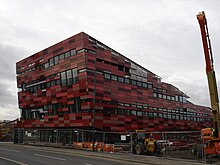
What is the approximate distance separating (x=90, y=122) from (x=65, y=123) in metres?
7.10

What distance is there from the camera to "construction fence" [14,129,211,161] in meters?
25.7

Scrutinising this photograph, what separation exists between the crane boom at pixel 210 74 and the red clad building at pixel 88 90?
75.3 ft

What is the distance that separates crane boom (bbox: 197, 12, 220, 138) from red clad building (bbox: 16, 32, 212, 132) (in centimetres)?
2296

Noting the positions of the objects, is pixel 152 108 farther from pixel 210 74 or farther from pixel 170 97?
pixel 210 74

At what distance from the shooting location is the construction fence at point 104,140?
25703 millimetres

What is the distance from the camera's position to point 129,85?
55625mm

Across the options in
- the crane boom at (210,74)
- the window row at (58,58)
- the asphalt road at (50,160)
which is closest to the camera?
the asphalt road at (50,160)

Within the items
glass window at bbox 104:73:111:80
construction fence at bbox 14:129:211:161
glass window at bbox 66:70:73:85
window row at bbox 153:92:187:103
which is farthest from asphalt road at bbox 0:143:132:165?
window row at bbox 153:92:187:103

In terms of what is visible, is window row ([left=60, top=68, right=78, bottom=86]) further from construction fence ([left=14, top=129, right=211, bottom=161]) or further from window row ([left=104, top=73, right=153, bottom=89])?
construction fence ([left=14, top=129, right=211, bottom=161])

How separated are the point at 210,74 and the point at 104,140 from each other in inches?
766

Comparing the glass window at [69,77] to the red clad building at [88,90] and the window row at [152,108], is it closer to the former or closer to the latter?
the red clad building at [88,90]

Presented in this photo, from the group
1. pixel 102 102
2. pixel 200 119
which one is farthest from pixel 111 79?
pixel 200 119

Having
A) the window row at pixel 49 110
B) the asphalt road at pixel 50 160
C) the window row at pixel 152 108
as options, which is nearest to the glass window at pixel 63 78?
the window row at pixel 49 110

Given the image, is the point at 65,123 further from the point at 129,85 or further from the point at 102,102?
the point at 129,85
